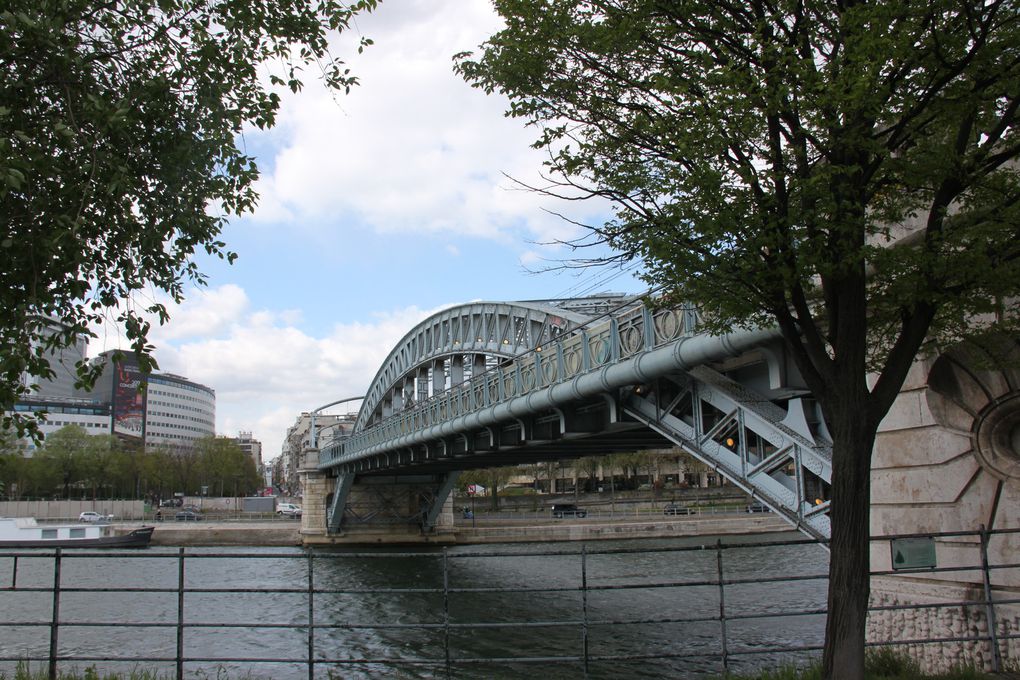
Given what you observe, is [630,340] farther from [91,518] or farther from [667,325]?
[91,518]

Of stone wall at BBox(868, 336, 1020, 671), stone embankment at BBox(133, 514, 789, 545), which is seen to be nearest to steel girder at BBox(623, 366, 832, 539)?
stone wall at BBox(868, 336, 1020, 671)

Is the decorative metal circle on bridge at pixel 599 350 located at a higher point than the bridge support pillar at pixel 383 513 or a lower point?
higher

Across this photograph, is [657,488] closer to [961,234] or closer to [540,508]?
[540,508]

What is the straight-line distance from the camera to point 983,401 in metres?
10.8

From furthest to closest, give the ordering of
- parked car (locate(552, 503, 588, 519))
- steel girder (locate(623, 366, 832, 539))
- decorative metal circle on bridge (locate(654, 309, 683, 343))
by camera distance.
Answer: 1. parked car (locate(552, 503, 588, 519))
2. decorative metal circle on bridge (locate(654, 309, 683, 343))
3. steel girder (locate(623, 366, 832, 539))

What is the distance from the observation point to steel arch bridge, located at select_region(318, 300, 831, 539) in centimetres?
1475

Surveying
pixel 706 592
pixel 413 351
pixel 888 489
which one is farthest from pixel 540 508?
pixel 888 489

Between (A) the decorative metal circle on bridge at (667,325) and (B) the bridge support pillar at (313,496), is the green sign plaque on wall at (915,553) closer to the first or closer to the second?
(A) the decorative metal circle on bridge at (667,325)

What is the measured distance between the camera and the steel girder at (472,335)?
124 ft

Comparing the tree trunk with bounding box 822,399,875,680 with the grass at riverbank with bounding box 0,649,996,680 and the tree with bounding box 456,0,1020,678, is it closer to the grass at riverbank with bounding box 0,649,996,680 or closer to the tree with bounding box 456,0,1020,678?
the tree with bounding box 456,0,1020,678

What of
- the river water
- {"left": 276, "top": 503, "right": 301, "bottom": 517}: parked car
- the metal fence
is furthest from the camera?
{"left": 276, "top": 503, "right": 301, "bottom": 517}: parked car

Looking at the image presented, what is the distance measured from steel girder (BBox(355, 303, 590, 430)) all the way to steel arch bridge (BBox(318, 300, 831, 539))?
0.59 feet

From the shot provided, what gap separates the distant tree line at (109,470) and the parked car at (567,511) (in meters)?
56.1

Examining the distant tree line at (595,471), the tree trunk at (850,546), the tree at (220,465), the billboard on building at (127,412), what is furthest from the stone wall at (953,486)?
the billboard on building at (127,412)
